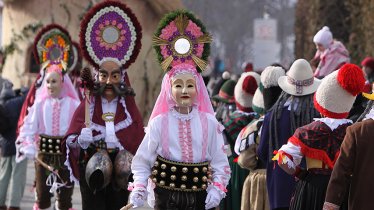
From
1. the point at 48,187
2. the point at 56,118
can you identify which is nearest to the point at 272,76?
the point at 56,118

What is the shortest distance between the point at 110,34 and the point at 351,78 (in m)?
2.89

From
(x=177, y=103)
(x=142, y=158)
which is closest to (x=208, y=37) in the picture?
(x=177, y=103)

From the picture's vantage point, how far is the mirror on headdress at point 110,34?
8.97 metres

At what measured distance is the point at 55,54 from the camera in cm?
1118

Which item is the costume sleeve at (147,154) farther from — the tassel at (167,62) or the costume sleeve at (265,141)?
the costume sleeve at (265,141)

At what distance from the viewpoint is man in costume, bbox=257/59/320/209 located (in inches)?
319

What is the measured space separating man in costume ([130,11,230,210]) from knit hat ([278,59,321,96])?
1.06m

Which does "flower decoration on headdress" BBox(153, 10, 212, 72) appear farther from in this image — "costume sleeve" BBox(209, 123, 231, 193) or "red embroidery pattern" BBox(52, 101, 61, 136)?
"red embroidery pattern" BBox(52, 101, 61, 136)

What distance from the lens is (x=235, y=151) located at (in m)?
8.98

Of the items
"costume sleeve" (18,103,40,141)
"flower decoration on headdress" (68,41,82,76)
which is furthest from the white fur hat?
"flower decoration on headdress" (68,41,82,76)

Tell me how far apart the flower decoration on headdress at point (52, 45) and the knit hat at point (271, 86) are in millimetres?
3185

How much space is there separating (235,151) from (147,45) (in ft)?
32.7

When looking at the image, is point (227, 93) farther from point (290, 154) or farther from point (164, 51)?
point (290, 154)

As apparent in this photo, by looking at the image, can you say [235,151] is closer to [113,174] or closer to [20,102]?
[113,174]
